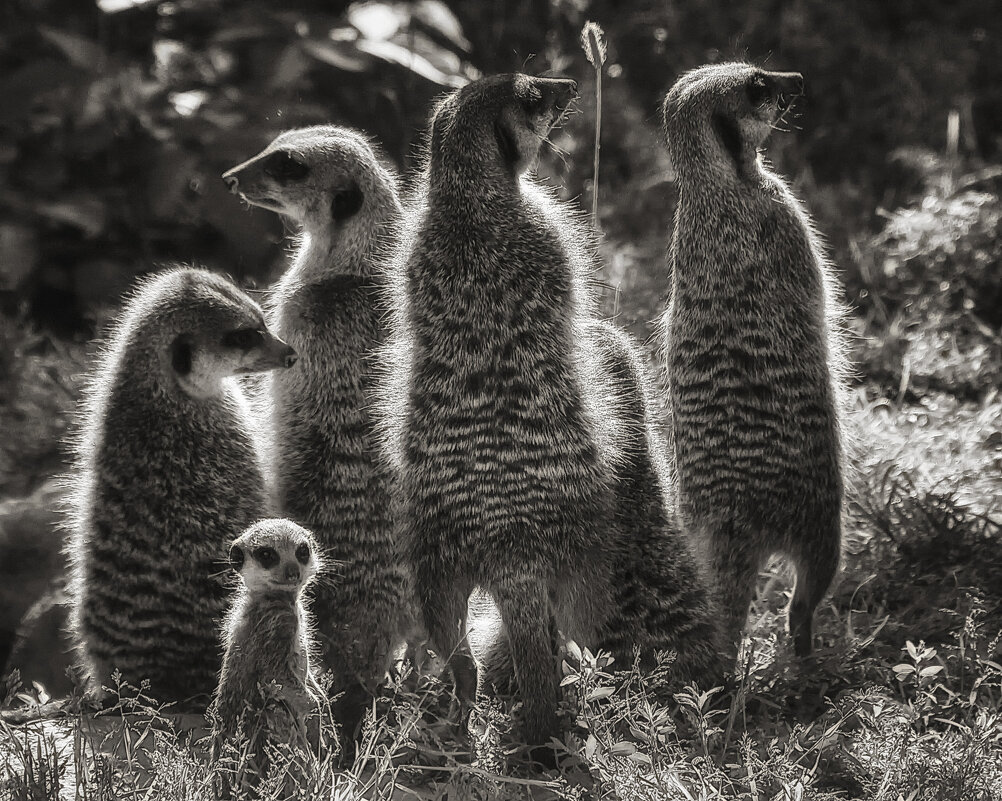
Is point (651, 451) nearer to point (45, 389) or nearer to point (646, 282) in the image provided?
point (646, 282)

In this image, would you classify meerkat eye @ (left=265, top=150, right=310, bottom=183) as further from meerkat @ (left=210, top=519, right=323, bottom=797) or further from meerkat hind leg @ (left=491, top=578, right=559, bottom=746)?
meerkat hind leg @ (left=491, top=578, right=559, bottom=746)

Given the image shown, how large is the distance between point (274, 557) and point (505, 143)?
1264mm

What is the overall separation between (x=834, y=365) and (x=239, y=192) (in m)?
1.99

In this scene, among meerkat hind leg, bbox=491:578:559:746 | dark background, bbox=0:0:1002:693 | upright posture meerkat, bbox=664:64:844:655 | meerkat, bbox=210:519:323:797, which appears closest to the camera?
meerkat, bbox=210:519:323:797

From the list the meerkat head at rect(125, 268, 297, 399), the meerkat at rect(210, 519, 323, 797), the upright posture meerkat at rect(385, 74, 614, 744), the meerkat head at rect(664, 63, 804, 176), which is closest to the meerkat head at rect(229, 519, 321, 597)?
the meerkat at rect(210, 519, 323, 797)

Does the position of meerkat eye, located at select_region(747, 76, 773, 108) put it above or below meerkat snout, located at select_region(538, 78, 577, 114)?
above

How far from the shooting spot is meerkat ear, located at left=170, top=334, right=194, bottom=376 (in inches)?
158

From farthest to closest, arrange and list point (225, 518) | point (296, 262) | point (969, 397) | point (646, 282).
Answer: point (646, 282)
point (969, 397)
point (296, 262)
point (225, 518)

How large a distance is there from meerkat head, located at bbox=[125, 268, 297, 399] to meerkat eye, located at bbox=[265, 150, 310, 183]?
49 cm

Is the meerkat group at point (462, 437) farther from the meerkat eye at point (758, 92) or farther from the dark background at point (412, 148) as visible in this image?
the dark background at point (412, 148)

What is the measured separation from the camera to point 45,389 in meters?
6.39

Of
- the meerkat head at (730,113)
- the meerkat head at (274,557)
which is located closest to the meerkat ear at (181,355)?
the meerkat head at (274,557)

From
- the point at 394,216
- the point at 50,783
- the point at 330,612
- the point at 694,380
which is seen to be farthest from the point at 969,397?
the point at 50,783

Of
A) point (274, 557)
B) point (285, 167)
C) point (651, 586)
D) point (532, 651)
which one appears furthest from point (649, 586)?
point (285, 167)
